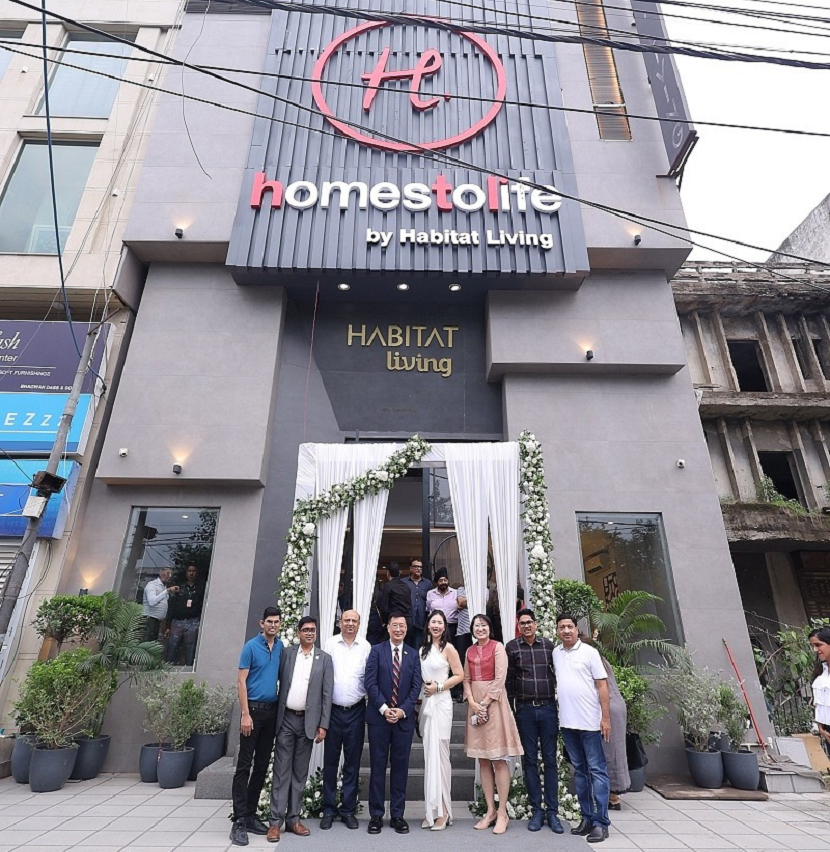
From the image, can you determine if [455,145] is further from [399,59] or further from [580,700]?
[580,700]

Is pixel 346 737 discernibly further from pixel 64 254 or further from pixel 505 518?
pixel 64 254

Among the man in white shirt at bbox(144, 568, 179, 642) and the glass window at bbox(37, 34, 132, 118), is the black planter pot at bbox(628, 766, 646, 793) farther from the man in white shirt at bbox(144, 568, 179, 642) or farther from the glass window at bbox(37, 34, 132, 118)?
the glass window at bbox(37, 34, 132, 118)

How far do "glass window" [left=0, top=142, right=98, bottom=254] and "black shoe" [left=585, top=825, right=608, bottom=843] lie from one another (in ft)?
41.4

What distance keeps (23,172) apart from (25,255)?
2.76m

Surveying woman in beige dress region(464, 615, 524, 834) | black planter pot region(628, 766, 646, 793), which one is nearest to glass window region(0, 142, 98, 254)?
woman in beige dress region(464, 615, 524, 834)

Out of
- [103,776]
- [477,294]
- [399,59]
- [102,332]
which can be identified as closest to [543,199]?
[477,294]

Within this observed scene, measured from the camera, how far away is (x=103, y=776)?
24.6 feet

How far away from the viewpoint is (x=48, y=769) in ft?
21.7

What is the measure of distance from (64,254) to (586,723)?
462 inches

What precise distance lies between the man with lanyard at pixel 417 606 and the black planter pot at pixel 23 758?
5.12m

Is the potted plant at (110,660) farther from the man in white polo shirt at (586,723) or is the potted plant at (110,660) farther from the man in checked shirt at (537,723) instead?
the man in white polo shirt at (586,723)

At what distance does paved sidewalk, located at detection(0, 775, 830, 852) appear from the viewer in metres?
4.71

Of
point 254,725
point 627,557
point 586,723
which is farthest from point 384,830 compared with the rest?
point 627,557

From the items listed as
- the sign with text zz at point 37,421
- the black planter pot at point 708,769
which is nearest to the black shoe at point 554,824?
the black planter pot at point 708,769
